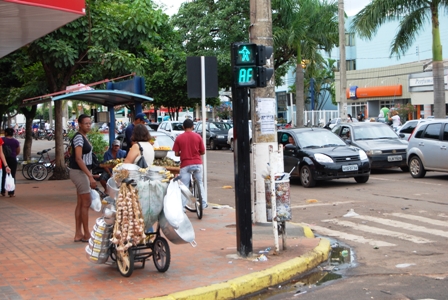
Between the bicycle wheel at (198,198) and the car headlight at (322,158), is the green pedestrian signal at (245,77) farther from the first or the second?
the car headlight at (322,158)

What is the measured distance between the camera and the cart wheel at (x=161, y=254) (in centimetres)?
744

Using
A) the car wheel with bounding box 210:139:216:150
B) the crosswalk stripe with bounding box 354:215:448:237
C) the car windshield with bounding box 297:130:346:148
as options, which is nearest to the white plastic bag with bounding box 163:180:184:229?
the crosswalk stripe with bounding box 354:215:448:237

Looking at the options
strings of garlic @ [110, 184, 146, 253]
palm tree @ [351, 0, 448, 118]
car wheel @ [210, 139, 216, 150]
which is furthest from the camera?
car wheel @ [210, 139, 216, 150]

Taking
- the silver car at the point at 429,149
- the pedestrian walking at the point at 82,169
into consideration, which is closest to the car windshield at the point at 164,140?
the silver car at the point at 429,149

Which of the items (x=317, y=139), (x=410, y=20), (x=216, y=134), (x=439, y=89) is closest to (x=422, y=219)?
(x=317, y=139)

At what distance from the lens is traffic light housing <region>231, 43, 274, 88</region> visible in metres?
8.18

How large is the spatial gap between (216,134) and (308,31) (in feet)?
27.6

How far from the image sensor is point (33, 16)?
1048 cm

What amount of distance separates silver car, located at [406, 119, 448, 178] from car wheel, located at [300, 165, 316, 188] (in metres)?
3.25

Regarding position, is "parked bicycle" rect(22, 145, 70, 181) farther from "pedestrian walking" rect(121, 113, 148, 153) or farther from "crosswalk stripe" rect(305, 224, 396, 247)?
"crosswalk stripe" rect(305, 224, 396, 247)

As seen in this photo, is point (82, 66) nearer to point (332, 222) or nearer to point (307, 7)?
point (332, 222)

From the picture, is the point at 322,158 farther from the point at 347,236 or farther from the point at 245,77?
the point at 245,77

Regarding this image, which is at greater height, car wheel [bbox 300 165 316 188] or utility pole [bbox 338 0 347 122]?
utility pole [bbox 338 0 347 122]

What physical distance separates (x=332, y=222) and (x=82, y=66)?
38.7 ft
